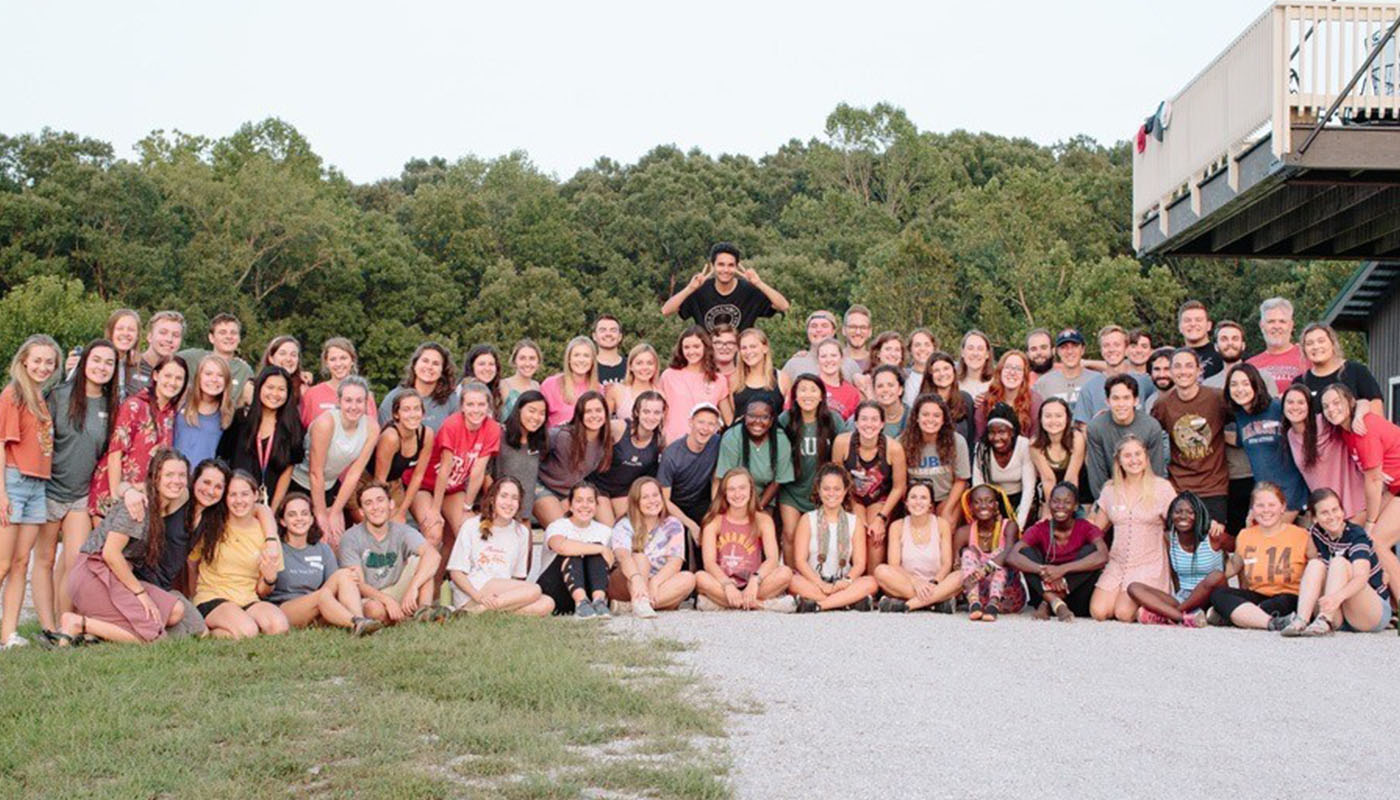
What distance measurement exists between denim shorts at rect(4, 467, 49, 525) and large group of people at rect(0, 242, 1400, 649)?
0.02 meters

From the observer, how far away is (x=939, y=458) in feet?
35.5

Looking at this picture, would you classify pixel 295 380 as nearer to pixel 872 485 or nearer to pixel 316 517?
pixel 316 517

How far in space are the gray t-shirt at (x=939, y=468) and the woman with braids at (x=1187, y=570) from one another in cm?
145

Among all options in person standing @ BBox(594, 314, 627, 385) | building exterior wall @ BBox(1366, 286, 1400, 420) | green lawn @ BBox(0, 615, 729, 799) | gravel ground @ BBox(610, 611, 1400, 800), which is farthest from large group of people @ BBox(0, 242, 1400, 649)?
building exterior wall @ BBox(1366, 286, 1400, 420)

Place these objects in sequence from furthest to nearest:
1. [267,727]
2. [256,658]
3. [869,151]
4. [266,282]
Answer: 1. [869,151]
2. [266,282]
3. [256,658]
4. [267,727]

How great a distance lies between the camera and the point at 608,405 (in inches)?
444

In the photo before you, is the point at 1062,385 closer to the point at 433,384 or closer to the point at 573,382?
the point at 573,382

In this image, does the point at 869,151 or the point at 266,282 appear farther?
the point at 869,151

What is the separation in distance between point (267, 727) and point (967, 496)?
566cm

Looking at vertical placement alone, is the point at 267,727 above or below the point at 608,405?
below

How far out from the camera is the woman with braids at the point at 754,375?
11.1 meters

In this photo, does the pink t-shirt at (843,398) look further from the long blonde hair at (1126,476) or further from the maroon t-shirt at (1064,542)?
the long blonde hair at (1126,476)

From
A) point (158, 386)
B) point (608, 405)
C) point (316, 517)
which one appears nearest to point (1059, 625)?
point (608, 405)

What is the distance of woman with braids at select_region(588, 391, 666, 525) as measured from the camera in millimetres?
10953
